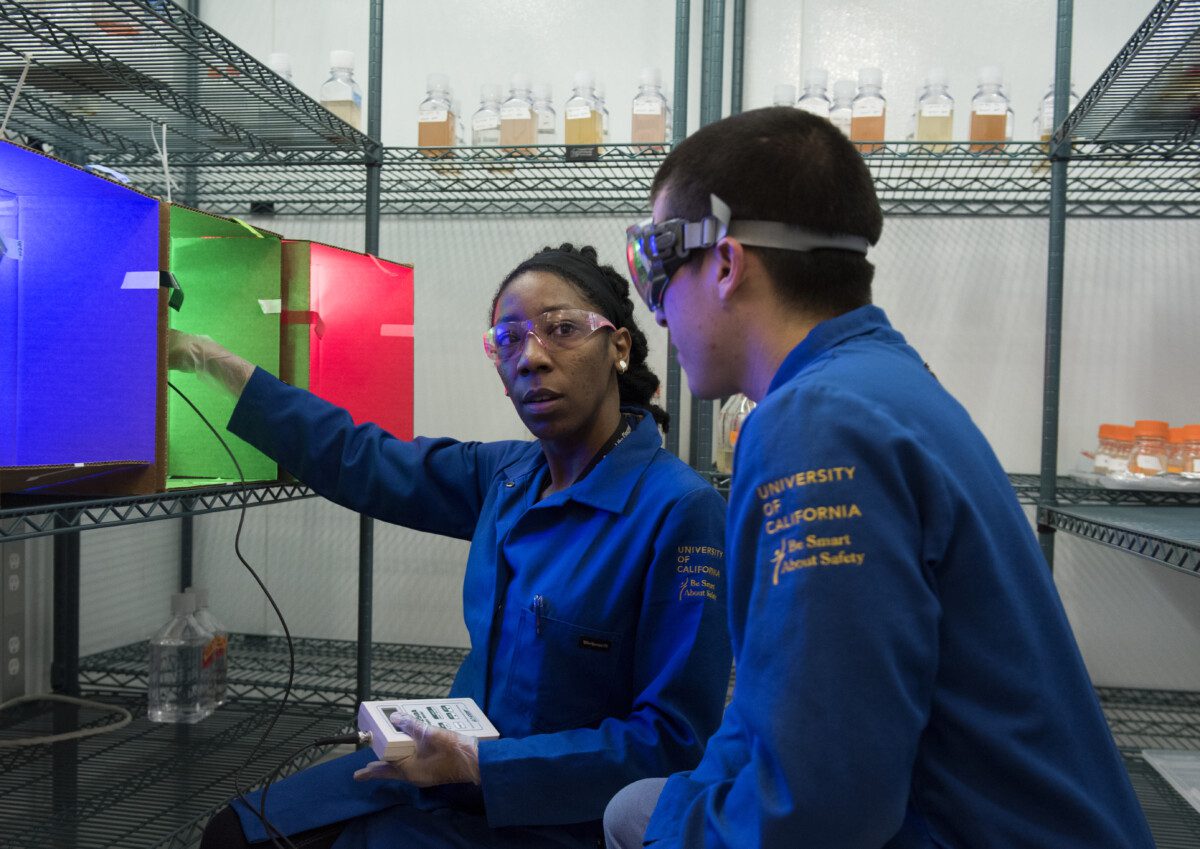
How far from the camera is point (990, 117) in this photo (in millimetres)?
2090

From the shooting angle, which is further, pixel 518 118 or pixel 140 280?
pixel 518 118

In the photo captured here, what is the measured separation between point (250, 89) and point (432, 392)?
1.15 m

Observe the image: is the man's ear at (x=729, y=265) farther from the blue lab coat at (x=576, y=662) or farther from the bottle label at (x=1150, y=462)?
the bottle label at (x=1150, y=462)

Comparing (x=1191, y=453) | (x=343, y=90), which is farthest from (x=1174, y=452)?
(x=343, y=90)

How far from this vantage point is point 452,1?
2611 millimetres

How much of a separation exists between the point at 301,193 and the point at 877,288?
1637 millimetres

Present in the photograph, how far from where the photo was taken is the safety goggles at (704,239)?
834mm

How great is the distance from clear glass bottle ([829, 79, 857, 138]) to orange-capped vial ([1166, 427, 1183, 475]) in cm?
98

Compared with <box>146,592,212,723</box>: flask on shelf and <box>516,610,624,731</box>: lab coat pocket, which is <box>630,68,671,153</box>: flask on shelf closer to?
<box>516,610,624,731</box>: lab coat pocket

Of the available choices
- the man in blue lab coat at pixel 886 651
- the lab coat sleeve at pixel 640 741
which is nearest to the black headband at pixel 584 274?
the lab coat sleeve at pixel 640 741

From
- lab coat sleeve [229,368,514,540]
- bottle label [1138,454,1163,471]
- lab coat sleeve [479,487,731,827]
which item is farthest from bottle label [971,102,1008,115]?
lab coat sleeve [479,487,731,827]

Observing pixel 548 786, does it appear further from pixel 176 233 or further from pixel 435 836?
pixel 176 233

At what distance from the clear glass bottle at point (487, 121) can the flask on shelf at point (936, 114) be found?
0.98 metres

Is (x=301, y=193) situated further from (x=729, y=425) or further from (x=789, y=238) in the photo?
(x=789, y=238)
